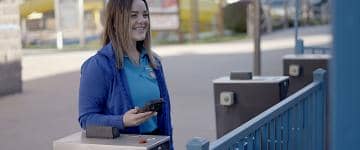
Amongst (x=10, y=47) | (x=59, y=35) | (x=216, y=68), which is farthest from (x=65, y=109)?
(x=59, y=35)

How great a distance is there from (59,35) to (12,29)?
1168cm

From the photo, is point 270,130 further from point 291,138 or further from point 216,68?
point 216,68

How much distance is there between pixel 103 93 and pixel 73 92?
29.9 ft

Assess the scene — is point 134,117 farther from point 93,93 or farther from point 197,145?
point 197,145

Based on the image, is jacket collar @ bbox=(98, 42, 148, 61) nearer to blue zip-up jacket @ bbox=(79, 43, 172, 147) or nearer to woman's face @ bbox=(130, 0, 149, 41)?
blue zip-up jacket @ bbox=(79, 43, 172, 147)

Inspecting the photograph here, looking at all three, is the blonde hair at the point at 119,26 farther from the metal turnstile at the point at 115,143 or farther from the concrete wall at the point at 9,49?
the concrete wall at the point at 9,49

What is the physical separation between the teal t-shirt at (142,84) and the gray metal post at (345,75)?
1.62 m

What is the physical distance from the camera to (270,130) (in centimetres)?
353

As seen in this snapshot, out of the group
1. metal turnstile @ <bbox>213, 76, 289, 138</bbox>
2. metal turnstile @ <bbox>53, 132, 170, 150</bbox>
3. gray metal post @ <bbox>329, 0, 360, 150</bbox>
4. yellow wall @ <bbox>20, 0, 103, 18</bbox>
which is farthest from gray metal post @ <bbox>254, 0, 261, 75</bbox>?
yellow wall @ <bbox>20, 0, 103, 18</bbox>

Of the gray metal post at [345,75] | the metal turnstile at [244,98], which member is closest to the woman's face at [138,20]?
the gray metal post at [345,75]

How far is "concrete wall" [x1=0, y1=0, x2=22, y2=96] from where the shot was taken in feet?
37.9

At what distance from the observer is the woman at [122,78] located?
2826mm

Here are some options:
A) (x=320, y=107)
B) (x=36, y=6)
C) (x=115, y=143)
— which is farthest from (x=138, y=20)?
(x=36, y=6)

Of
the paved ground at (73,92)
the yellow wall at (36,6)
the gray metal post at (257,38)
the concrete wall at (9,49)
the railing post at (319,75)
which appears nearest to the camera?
the railing post at (319,75)
